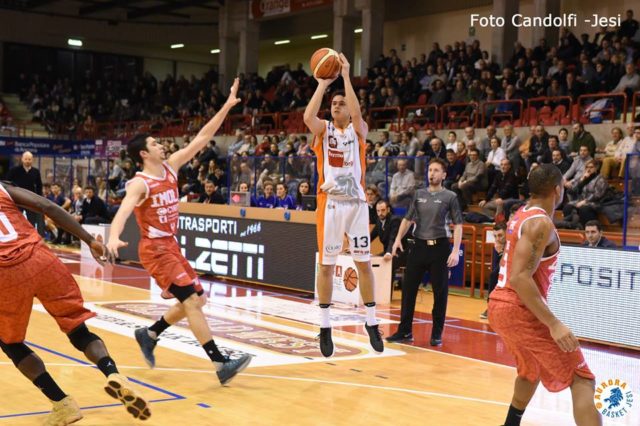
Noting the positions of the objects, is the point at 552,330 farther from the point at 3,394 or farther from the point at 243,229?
the point at 243,229

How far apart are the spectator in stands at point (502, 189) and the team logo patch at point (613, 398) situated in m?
9.27

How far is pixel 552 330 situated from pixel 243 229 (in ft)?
34.7

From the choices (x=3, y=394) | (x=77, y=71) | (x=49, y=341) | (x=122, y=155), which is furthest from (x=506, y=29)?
(x=77, y=71)

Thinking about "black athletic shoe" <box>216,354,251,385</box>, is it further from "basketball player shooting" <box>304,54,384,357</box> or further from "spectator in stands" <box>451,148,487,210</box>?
Result: "spectator in stands" <box>451,148,487,210</box>

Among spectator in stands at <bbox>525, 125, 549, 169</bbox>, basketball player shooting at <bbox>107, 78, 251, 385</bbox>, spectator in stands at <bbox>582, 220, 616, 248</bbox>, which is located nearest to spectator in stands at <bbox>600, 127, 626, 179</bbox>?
spectator in stands at <bbox>525, 125, 549, 169</bbox>

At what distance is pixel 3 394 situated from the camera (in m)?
6.34

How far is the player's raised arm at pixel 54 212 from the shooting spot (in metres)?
5.15

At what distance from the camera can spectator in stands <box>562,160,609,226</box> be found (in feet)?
45.5

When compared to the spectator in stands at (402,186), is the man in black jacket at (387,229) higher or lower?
lower

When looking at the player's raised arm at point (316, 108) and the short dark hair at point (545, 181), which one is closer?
the short dark hair at point (545, 181)

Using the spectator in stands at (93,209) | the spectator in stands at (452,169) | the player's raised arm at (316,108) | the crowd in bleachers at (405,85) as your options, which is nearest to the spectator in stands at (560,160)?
the spectator in stands at (452,169)

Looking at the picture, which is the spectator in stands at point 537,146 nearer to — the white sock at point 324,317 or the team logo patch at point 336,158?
the team logo patch at point 336,158

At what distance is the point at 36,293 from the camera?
5148mm

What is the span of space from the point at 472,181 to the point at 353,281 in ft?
15.5
